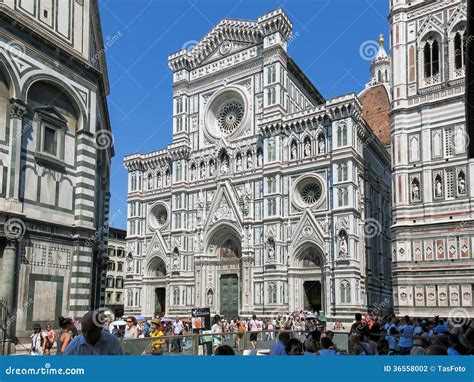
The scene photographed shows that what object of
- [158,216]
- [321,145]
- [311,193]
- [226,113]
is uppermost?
[226,113]

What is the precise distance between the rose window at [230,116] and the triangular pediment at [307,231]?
1208cm

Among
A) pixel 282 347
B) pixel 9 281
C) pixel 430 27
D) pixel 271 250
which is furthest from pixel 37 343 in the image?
pixel 430 27

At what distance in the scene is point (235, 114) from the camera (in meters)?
49.4

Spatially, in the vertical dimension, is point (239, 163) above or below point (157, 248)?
above

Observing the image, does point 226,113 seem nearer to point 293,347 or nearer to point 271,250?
point 271,250

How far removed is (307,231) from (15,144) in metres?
28.3

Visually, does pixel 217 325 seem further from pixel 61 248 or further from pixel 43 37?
pixel 43 37

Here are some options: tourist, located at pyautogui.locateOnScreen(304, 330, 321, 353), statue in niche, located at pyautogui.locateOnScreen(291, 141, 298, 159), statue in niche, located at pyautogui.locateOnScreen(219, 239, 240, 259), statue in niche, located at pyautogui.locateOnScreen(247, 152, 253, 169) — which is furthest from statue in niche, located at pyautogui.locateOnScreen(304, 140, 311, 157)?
tourist, located at pyautogui.locateOnScreen(304, 330, 321, 353)

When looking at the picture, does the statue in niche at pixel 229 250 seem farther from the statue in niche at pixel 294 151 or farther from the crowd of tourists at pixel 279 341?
the crowd of tourists at pixel 279 341

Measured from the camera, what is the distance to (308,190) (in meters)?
43.1

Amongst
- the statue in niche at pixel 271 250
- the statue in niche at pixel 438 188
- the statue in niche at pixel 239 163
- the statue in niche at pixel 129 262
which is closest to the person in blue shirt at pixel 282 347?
the statue in niche at pixel 438 188

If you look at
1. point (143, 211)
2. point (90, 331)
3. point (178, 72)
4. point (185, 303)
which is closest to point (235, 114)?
point (178, 72)

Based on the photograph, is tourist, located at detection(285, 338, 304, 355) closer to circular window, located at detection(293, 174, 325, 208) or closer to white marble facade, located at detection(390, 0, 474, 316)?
white marble facade, located at detection(390, 0, 474, 316)

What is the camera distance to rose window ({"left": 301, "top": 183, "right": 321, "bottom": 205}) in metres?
42.3
